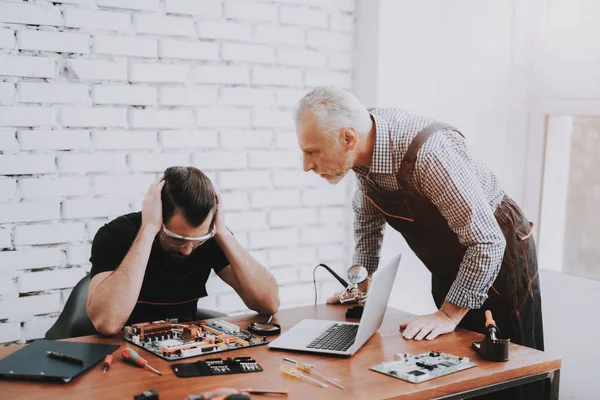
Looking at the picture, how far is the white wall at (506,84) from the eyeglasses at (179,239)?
1.34m

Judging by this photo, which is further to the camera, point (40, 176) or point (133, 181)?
point (133, 181)

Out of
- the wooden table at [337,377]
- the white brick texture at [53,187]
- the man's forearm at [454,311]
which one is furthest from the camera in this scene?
the white brick texture at [53,187]

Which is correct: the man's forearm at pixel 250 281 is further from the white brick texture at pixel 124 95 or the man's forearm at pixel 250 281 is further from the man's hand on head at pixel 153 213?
the white brick texture at pixel 124 95

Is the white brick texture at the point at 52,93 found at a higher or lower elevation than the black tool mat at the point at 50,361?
higher

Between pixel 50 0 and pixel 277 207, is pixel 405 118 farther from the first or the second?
pixel 50 0

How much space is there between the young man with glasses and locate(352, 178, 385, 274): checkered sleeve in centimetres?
38

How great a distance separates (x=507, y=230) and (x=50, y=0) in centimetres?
187

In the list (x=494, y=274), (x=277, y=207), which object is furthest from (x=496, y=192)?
(x=277, y=207)

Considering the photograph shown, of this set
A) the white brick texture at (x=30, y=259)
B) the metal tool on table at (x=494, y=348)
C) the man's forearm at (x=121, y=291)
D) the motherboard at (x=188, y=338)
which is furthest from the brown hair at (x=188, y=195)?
the metal tool on table at (x=494, y=348)

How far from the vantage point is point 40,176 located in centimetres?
266

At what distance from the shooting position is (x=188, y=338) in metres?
2.03

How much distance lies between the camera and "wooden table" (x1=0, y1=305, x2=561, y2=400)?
1.65 meters

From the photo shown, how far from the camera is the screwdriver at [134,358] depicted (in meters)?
1.79

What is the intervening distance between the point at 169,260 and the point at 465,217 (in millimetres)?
1025
